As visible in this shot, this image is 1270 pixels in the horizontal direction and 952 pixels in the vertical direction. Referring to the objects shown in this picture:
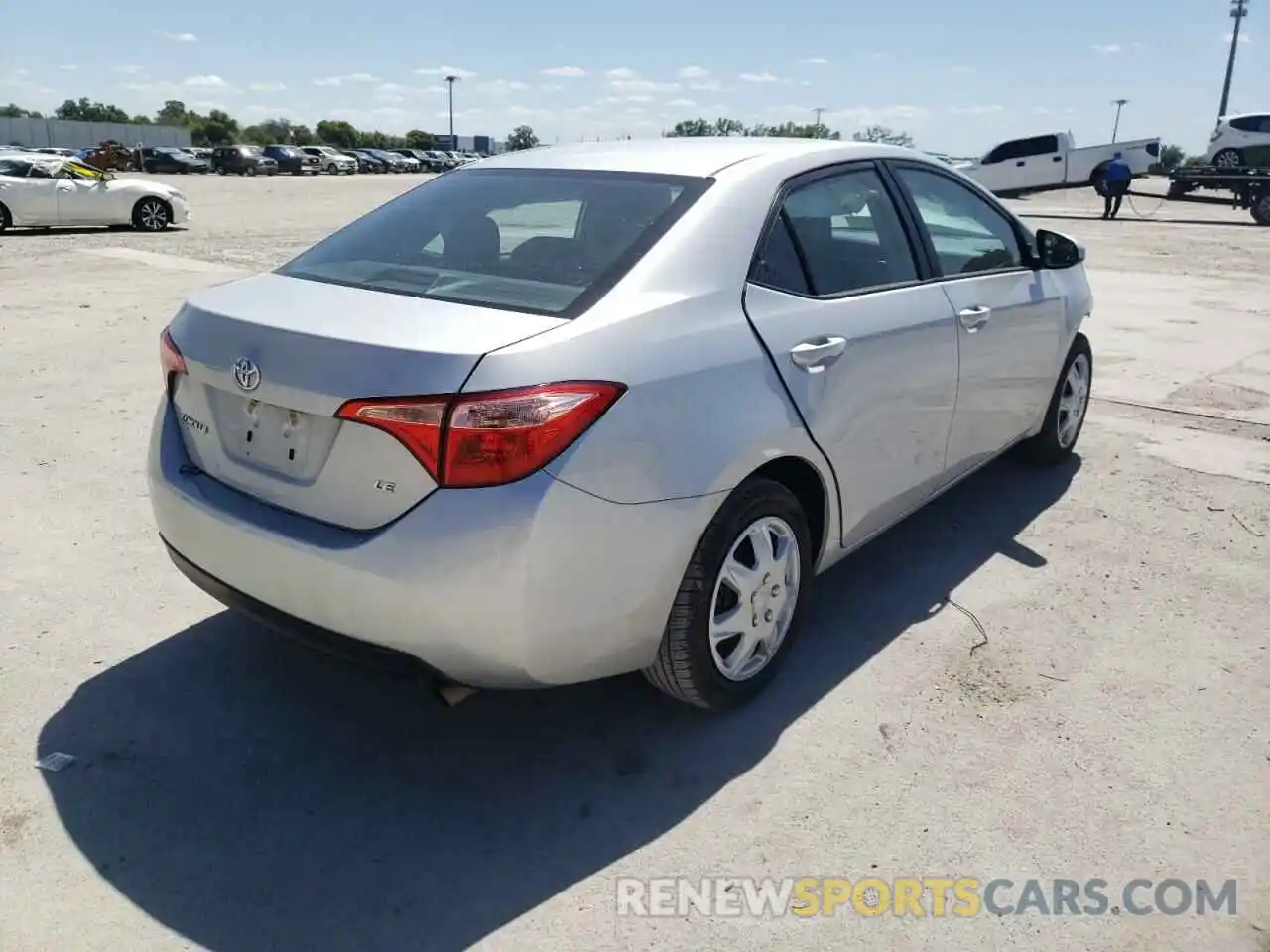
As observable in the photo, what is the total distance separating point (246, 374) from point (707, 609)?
134cm

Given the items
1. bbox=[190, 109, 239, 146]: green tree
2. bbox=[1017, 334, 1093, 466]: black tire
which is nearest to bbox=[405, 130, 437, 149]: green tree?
bbox=[190, 109, 239, 146]: green tree

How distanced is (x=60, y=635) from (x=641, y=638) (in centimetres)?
211

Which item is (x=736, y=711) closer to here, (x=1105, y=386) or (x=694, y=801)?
(x=694, y=801)

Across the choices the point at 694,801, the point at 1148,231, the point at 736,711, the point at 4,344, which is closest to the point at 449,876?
the point at 694,801

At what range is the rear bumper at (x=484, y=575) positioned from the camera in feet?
7.65

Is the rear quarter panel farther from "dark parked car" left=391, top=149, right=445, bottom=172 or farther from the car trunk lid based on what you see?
"dark parked car" left=391, top=149, right=445, bottom=172

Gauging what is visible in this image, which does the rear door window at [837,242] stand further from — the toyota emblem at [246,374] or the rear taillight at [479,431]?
the toyota emblem at [246,374]

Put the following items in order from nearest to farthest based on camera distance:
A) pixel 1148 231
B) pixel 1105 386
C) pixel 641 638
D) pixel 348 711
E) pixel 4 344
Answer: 1. pixel 641 638
2. pixel 348 711
3. pixel 1105 386
4. pixel 4 344
5. pixel 1148 231

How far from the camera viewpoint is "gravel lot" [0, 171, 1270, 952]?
233 centimetres

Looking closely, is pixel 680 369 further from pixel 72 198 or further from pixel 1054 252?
pixel 72 198

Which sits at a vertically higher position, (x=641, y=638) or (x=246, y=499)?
(x=246, y=499)

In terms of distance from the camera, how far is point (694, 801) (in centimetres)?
272

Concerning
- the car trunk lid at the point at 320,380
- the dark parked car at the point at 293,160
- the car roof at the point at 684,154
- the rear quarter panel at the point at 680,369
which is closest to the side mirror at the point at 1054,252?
the car roof at the point at 684,154

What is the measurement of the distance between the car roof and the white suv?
1222 inches
